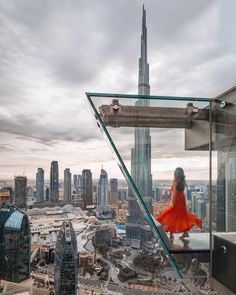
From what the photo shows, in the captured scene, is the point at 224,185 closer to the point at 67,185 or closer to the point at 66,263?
the point at 66,263

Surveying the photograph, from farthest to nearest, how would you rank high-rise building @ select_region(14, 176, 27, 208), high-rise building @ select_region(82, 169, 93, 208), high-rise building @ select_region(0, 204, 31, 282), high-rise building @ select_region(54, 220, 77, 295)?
high-rise building @ select_region(82, 169, 93, 208)
high-rise building @ select_region(14, 176, 27, 208)
high-rise building @ select_region(0, 204, 31, 282)
high-rise building @ select_region(54, 220, 77, 295)

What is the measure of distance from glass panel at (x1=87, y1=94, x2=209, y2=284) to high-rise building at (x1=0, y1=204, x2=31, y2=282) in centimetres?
349

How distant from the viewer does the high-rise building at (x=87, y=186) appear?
4.27m

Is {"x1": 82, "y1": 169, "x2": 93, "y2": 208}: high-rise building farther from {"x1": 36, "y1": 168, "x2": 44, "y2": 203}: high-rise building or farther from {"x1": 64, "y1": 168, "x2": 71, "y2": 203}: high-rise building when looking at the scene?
{"x1": 36, "y1": 168, "x2": 44, "y2": 203}: high-rise building

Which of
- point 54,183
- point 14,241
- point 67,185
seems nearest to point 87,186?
point 67,185

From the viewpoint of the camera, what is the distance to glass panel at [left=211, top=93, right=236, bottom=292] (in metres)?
0.75

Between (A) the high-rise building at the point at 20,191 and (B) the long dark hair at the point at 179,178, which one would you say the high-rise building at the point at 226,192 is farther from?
(A) the high-rise building at the point at 20,191

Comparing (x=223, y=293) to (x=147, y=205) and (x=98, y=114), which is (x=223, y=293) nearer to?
(x=147, y=205)

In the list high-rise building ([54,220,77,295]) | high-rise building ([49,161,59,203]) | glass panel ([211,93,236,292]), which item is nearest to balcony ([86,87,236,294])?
glass panel ([211,93,236,292])

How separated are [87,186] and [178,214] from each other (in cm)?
359

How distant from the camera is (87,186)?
4.34 m

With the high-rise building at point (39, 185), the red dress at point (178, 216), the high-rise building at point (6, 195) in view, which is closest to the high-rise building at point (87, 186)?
the high-rise building at point (39, 185)

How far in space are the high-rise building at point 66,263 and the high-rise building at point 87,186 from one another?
504 mm

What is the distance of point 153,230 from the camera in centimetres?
81
